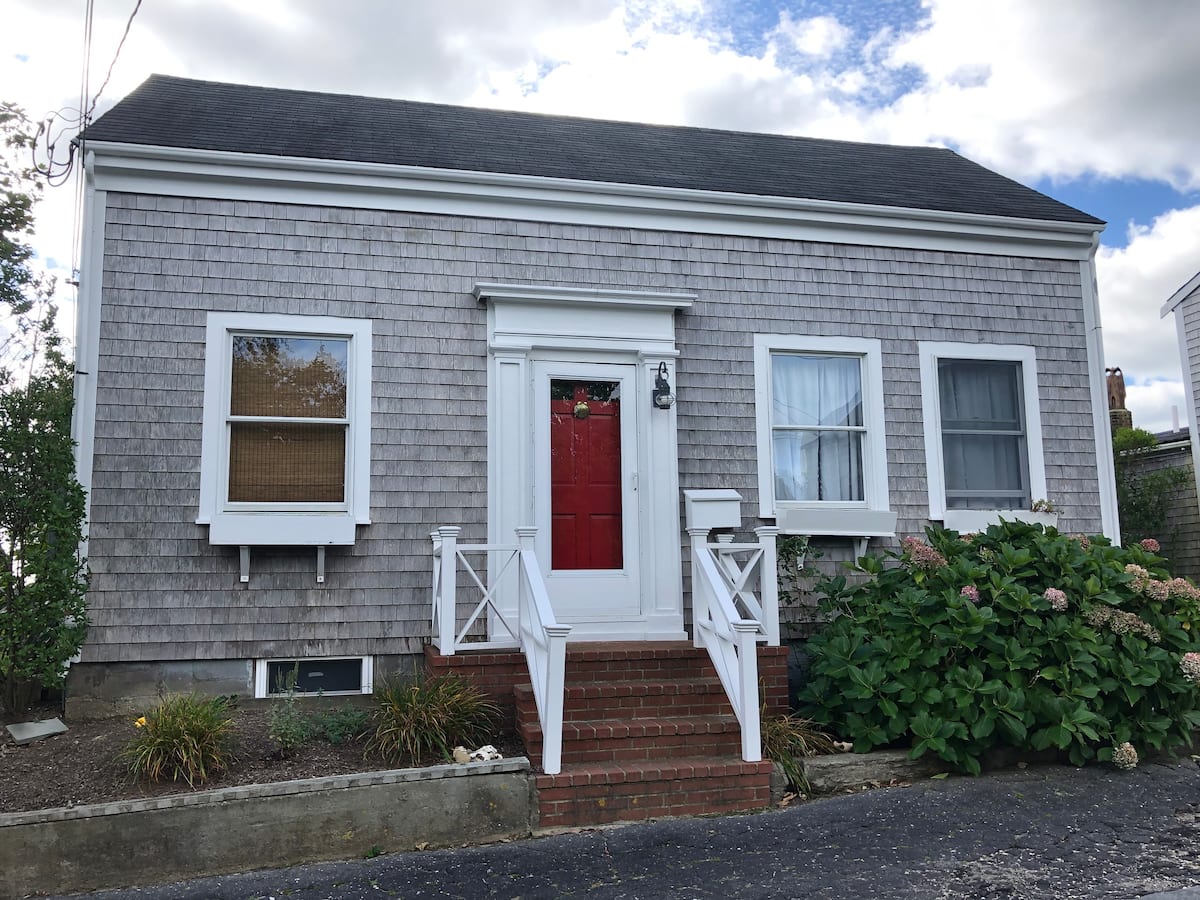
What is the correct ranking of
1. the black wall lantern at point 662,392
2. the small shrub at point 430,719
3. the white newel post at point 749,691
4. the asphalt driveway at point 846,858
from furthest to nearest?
the black wall lantern at point 662,392
the white newel post at point 749,691
the small shrub at point 430,719
the asphalt driveway at point 846,858

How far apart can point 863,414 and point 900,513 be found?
2.69ft

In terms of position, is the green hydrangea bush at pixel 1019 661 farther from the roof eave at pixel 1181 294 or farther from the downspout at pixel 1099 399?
the roof eave at pixel 1181 294

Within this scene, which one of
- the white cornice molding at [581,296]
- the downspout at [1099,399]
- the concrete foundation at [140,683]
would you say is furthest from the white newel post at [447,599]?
the downspout at [1099,399]

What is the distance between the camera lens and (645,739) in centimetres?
490

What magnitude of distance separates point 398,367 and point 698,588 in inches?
101

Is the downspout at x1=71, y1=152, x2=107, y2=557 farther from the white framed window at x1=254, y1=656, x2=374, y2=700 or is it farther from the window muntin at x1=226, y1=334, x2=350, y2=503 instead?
the white framed window at x1=254, y1=656, x2=374, y2=700

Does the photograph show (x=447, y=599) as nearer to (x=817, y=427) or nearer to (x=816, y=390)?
(x=817, y=427)

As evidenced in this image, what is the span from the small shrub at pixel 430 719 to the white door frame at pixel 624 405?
1.07 metres

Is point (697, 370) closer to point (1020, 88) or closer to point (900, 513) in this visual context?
point (900, 513)

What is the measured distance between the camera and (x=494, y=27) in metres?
8.68

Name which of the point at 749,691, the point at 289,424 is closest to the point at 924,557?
the point at 749,691

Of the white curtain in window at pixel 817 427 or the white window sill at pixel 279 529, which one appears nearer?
the white window sill at pixel 279 529

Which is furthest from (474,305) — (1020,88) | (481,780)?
(1020,88)

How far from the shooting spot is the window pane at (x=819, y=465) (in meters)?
6.91
